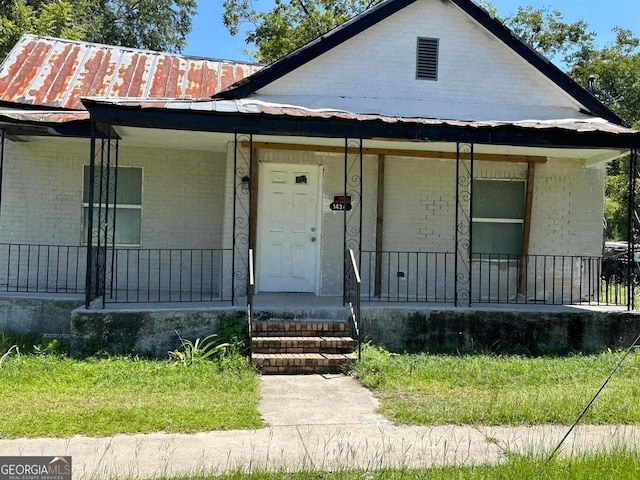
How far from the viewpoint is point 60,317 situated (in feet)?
27.8

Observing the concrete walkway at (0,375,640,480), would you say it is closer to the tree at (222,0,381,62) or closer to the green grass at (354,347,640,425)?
the green grass at (354,347,640,425)

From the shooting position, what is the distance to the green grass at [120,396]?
4.80m

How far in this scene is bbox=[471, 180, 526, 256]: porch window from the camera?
9.88m

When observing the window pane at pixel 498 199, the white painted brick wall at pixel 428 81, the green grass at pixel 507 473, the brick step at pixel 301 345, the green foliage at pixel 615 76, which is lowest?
the green grass at pixel 507 473

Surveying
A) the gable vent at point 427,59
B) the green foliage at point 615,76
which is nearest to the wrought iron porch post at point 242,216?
the gable vent at point 427,59

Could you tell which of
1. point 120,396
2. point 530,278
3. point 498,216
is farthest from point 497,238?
point 120,396

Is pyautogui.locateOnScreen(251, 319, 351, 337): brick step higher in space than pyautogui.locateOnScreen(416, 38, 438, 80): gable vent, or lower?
lower

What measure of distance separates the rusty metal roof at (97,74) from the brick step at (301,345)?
5531 millimetres

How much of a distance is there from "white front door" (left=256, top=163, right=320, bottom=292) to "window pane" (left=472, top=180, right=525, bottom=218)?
2.91 meters

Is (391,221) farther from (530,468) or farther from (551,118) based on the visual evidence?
(530,468)

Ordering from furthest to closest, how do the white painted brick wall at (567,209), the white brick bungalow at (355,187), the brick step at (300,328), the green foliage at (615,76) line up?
1. the green foliage at (615,76)
2. the white painted brick wall at (567,209)
3. the white brick bungalow at (355,187)
4. the brick step at (300,328)

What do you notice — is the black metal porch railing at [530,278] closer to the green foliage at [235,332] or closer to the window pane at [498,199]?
the window pane at [498,199]

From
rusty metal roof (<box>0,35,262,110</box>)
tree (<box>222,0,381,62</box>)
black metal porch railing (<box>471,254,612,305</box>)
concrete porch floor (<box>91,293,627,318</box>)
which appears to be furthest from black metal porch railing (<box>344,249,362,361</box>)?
tree (<box>222,0,381,62</box>)

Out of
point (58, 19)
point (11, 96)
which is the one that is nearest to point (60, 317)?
point (11, 96)
